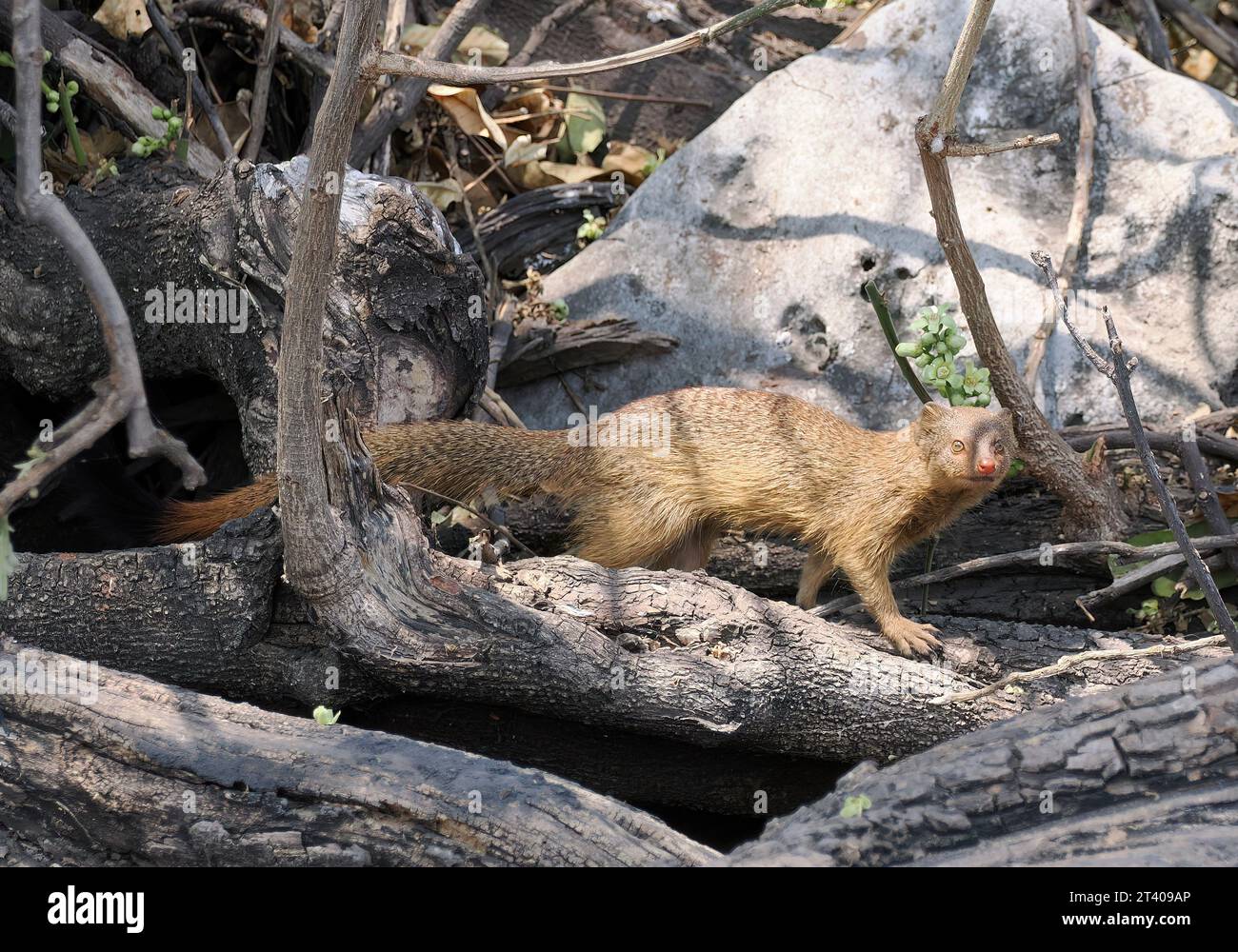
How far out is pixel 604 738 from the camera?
3246 millimetres

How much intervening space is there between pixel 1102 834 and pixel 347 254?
241 centimetres

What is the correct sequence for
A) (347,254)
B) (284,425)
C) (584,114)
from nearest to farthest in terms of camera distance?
(284,425)
(347,254)
(584,114)

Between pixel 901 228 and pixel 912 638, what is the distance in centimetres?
194

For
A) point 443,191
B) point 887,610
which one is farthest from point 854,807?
point 443,191

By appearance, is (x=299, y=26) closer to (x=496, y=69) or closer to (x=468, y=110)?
(x=468, y=110)

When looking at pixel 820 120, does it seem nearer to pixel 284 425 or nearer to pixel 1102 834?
pixel 284 425

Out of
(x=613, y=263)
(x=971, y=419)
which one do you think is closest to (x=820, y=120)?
(x=613, y=263)

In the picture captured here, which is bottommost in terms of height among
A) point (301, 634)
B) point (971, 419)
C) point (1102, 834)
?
point (1102, 834)

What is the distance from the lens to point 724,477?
13.2 feet

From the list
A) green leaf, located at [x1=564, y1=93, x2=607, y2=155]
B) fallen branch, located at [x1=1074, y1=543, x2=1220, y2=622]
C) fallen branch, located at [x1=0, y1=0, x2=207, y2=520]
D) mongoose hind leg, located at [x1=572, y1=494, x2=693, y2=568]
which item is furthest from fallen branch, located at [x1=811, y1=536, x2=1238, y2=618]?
green leaf, located at [x1=564, y1=93, x2=607, y2=155]

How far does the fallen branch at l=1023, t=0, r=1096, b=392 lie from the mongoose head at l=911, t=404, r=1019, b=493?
493mm

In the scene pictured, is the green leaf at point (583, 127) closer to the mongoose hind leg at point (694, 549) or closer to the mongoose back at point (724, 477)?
the mongoose back at point (724, 477)

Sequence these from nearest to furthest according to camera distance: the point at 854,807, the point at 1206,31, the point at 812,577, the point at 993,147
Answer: the point at 854,807 < the point at 993,147 < the point at 812,577 < the point at 1206,31

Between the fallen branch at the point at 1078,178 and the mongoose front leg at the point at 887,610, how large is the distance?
2.87ft
